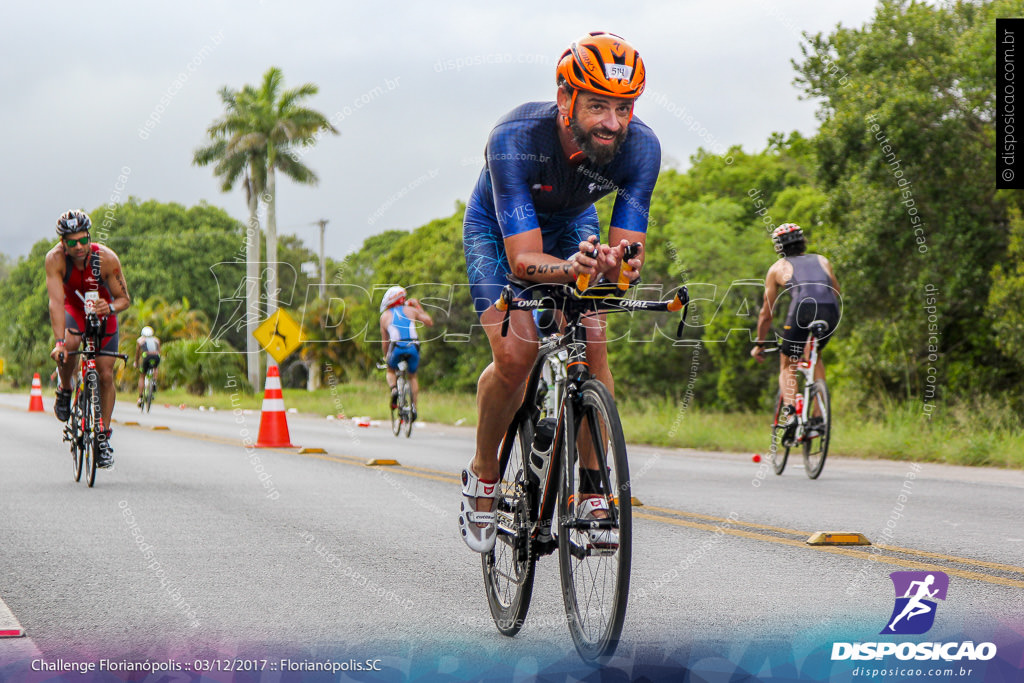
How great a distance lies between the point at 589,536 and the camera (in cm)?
367

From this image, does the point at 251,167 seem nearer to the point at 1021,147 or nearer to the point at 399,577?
the point at 1021,147

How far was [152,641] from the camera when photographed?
4.12m

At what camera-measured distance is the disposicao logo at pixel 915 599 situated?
4.18m

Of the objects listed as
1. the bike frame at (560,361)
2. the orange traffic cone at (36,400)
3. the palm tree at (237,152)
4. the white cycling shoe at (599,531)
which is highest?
the palm tree at (237,152)

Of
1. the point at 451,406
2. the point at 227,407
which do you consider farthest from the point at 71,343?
the point at 227,407

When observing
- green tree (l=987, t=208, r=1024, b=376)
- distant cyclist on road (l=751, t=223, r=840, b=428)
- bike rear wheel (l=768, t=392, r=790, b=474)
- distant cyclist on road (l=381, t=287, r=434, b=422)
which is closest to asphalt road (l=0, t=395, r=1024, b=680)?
bike rear wheel (l=768, t=392, r=790, b=474)

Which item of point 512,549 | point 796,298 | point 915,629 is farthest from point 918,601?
point 796,298

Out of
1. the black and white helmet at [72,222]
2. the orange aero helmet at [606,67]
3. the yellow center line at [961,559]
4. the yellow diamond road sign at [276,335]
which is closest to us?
the orange aero helmet at [606,67]

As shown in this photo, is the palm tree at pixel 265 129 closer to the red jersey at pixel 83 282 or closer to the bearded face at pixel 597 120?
the red jersey at pixel 83 282

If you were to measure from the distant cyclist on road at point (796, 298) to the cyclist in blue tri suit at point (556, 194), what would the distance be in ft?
19.3

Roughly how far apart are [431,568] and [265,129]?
37.7 meters

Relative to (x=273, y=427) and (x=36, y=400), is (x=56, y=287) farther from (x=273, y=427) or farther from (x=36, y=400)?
(x=36, y=400)

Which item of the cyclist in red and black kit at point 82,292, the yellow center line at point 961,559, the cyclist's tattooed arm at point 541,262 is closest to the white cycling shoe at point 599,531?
the cyclist's tattooed arm at point 541,262

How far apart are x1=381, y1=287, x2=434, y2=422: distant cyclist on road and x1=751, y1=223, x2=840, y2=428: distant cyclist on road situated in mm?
7102
